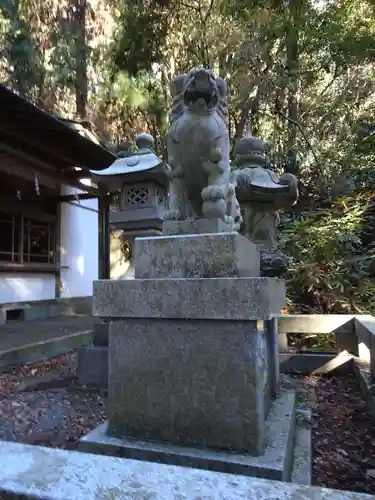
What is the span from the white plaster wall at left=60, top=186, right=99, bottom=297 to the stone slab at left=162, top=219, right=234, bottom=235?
7.55 metres

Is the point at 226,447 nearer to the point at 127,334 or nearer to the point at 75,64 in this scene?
the point at 127,334

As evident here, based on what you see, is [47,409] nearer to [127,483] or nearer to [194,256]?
[194,256]

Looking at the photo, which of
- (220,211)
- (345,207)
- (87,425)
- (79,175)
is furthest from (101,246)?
(220,211)

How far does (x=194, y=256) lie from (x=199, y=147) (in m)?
0.75

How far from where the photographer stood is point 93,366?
3973mm

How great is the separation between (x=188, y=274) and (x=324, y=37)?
7717 millimetres

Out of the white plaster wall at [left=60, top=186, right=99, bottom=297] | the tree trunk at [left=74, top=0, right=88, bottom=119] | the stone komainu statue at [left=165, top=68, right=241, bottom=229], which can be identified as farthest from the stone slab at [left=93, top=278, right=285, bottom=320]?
the tree trunk at [left=74, top=0, right=88, bottom=119]

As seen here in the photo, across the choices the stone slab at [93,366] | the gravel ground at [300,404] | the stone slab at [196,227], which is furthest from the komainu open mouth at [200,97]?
the stone slab at [93,366]

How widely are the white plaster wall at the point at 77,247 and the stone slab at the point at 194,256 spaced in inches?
302

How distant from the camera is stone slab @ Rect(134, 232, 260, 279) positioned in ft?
7.36

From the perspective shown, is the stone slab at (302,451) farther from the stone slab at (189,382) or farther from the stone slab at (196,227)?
the stone slab at (196,227)

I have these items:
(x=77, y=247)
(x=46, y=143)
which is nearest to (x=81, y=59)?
(x=46, y=143)

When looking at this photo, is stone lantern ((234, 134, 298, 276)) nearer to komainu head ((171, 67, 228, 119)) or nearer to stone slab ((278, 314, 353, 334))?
stone slab ((278, 314, 353, 334))

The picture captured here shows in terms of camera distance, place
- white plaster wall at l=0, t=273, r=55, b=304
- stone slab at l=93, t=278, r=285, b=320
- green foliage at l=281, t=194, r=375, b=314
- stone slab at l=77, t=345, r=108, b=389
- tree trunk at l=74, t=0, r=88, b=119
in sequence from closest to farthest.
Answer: stone slab at l=93, t=278, r=285, b=320 < stone slab at l=77, t=345, r=108, b=389 < green foliage at l=281, t=194, r=375, b=314 < white plaster wall at l=0, t=273, r=55, b=304 < tree trunk at l=74, t=0, r=88, b=119
